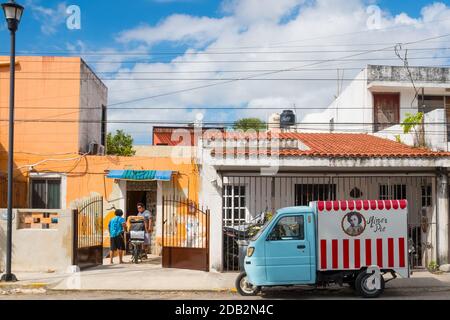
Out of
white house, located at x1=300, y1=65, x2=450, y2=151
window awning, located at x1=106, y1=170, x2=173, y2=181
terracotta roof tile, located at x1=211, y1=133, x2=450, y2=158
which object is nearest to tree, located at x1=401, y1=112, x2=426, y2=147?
terracotta roof tile, located at x1=211, y1=133, x2=450, y2=158

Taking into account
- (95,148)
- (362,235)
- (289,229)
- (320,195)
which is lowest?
(362,235)

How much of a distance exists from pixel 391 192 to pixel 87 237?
360 inches

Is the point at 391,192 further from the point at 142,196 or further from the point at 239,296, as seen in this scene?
the point at 142,196

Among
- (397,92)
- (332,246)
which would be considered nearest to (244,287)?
(332,246)

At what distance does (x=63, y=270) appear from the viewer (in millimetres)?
13219

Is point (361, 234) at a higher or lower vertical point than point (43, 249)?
higher

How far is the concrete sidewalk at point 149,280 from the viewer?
37.7ft

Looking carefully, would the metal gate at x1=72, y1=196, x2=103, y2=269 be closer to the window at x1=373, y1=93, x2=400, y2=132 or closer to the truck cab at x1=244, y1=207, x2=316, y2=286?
the truck cab at x1=244, y1=207, x2=316, y2=286

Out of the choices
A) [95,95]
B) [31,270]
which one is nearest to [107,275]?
[31,270]

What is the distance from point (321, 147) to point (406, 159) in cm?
244

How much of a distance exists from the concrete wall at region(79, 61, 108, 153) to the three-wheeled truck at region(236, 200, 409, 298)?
36.4 ft

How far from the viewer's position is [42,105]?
61.0 feet

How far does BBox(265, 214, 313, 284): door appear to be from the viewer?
32.8 feet
